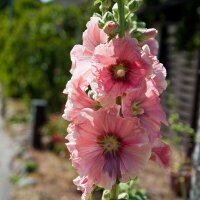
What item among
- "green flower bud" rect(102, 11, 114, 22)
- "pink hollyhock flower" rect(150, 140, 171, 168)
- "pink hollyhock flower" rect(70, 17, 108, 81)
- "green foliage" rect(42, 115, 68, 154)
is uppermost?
"green flower bud" rect(102, 11, 114, 22)

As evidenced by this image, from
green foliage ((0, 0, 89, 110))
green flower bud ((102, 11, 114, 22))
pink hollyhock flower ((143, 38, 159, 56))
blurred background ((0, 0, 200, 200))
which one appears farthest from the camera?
green foliage ((0, 0, 89, 110))

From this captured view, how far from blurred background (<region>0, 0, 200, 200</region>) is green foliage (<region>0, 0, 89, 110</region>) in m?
0.02

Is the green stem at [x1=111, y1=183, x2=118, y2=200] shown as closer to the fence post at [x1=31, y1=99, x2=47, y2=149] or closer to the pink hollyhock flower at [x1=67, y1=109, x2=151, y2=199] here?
the pink hollyhock flower at [x1=67, y1=109, x2=151, y2=199]

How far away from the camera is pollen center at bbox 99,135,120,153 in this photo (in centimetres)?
187

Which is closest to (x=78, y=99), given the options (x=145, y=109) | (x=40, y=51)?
(x=145, y=109)

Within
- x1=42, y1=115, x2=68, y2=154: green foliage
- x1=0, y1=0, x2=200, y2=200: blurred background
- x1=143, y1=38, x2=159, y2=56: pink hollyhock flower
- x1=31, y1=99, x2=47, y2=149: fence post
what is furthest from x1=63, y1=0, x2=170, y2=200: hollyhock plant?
x1=31, y1=99, x2=47, y2=149: fence post

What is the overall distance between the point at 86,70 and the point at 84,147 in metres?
0.25

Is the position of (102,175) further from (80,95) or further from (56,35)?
(56,35)

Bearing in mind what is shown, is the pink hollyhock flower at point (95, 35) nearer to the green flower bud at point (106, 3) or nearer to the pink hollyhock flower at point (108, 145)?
the green flower bud at point (106, 3)

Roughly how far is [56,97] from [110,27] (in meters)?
9.93

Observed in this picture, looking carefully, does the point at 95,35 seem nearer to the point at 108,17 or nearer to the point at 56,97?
the point at 108,17

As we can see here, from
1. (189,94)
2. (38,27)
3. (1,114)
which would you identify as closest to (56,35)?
(38,27)

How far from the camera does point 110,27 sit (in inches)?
72.4

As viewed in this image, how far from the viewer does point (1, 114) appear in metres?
12.9
